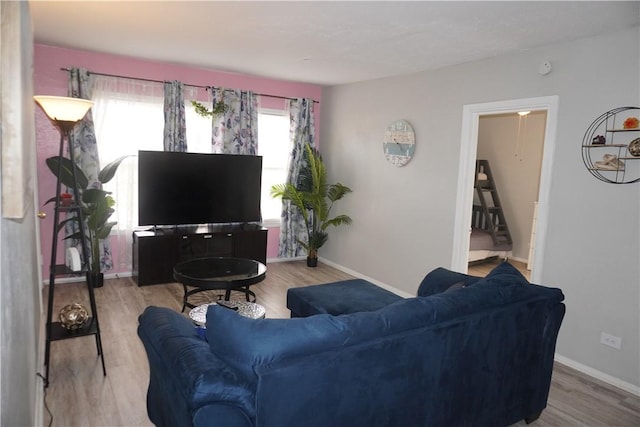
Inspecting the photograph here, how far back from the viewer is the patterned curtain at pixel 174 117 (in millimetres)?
5277

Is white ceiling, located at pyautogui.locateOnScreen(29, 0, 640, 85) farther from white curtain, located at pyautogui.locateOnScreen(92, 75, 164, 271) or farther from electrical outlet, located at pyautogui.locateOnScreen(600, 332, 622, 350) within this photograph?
electrical outlet, located at pyautogui.locateOnScreen(600, 332, 622, 350)

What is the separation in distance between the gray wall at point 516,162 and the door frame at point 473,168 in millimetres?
2581

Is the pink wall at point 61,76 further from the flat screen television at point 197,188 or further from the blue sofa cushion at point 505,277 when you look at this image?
the blue sofa cushion at point 505,277

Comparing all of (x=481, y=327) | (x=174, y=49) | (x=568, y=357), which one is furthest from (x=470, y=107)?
(x=174, y=49)

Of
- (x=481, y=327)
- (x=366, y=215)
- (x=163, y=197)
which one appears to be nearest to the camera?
(x=481, y=327)

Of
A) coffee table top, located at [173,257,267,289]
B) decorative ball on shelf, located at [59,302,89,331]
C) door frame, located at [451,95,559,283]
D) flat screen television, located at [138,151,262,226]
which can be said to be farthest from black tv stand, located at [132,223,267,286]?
door frame, located at [451,95,559,283]

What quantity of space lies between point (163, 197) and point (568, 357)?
441cm

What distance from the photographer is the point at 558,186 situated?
362 centimetres

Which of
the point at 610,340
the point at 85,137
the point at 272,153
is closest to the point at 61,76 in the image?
the point at 85,137

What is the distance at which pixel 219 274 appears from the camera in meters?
3.92

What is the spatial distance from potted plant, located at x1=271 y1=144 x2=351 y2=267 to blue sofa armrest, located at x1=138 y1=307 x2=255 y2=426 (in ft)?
13.4

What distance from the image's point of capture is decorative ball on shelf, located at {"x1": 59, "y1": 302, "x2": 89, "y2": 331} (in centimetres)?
298

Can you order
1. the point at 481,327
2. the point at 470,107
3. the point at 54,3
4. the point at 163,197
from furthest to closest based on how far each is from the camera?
the point at 163,197 < the point at 470,107 < the point at 54,3 < the point at 481,327

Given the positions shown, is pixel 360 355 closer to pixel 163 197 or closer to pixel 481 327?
pixel 481 327
